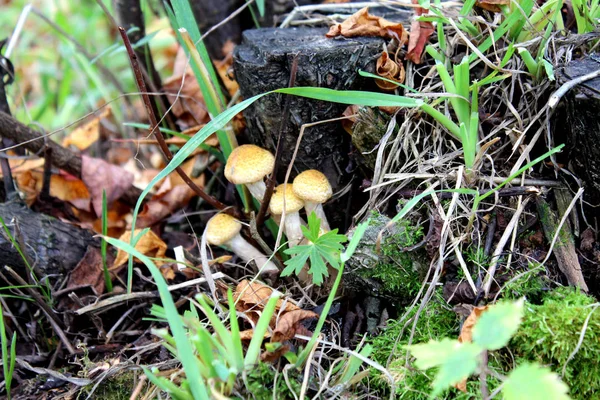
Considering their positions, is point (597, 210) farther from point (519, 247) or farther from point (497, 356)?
point (497, 356)

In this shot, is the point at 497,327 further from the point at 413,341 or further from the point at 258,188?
the point at 258,188

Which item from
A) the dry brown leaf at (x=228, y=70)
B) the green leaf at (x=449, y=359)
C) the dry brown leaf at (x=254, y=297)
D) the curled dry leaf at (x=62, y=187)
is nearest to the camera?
the green leaf at (x=449, y=359)

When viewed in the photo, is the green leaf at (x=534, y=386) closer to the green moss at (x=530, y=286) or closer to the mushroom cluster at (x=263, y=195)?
→ the green moss at (x=530, y=286)

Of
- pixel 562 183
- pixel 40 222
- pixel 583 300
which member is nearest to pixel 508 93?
pixel 562 183

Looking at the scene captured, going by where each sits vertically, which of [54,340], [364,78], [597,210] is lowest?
[54,340]

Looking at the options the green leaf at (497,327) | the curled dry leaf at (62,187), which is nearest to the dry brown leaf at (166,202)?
the curled dry leaf at (62,187)
